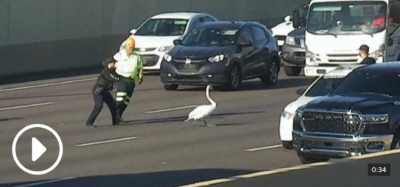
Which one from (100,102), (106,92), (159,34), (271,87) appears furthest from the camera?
(159,34)

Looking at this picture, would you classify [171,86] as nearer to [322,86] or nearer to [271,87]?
[271,87]

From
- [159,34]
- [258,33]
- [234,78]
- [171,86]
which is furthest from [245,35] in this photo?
[159,34]

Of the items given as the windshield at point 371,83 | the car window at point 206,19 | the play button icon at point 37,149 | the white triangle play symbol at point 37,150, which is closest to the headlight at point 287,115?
the windshield at point 371,83

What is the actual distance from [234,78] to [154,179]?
41.3 ft

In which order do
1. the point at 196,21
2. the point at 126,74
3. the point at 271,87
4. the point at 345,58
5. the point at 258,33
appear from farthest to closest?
1. the point at 196,21
2. the point at 258,33
3. the point at 271,87
4. the point at 345,58
5. the point at 126,74

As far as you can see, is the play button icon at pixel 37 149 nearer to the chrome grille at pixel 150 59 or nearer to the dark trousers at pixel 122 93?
the dark trousers at pixel 122 93

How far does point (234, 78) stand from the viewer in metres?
27.6

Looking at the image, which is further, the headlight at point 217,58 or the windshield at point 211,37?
the windshield at point 211,37

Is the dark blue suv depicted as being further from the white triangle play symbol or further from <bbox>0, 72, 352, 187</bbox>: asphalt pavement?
the white triangle play symbol

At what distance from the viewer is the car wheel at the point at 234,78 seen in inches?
1081

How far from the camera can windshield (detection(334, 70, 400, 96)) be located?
1675 cm

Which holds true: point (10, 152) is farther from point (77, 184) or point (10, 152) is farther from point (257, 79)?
point (257, 79)

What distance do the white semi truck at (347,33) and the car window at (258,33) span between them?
57.0 inches

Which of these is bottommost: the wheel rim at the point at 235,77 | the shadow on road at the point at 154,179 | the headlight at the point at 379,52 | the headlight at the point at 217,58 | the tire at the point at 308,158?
the wheel rim at the point at 235,77
